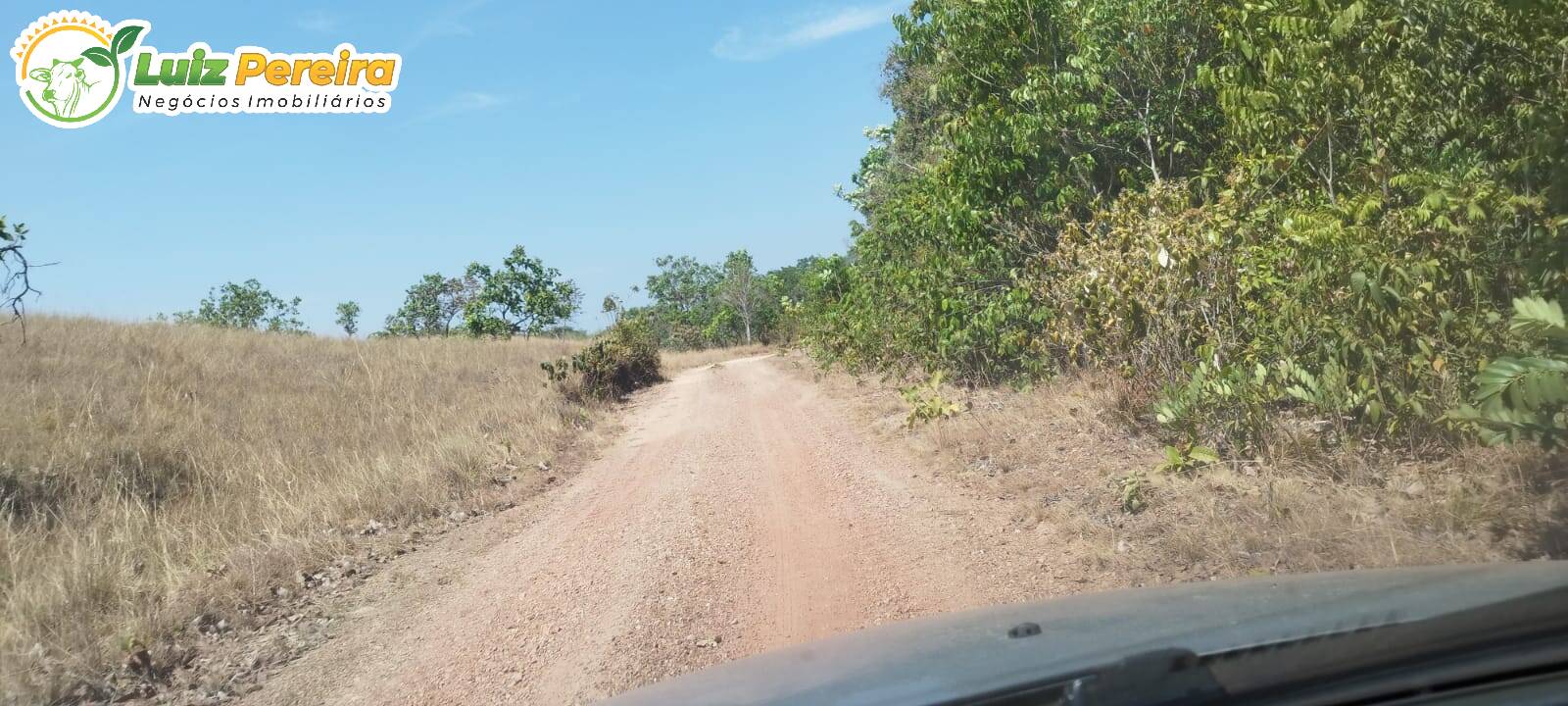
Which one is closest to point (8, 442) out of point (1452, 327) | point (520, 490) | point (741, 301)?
point (520, 490)

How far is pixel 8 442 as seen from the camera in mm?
9984

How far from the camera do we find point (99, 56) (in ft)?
35.7

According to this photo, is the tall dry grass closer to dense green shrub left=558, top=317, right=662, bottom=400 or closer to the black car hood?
dense green shrub left=558, top=317, right=662, bottom=400

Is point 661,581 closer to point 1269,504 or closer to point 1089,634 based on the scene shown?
point 1269,504

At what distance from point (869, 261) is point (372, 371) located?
9799 mm

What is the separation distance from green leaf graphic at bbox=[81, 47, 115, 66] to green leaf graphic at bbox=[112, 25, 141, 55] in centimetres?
10

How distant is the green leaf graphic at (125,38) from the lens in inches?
430

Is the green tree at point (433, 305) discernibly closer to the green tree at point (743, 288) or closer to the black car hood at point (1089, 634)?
the green tree at point (743, 288)

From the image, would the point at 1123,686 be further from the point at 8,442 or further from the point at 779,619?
the point at 8,442

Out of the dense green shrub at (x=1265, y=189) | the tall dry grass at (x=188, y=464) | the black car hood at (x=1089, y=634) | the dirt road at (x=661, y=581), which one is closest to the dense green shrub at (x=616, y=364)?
the tall dry grass at (x=188, y=464)

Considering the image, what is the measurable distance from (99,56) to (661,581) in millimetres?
9249

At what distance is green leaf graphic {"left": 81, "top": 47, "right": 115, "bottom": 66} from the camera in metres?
10.8

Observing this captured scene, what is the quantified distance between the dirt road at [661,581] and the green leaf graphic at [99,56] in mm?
6851

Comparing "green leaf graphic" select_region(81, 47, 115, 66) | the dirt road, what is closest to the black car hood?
the dirt road
